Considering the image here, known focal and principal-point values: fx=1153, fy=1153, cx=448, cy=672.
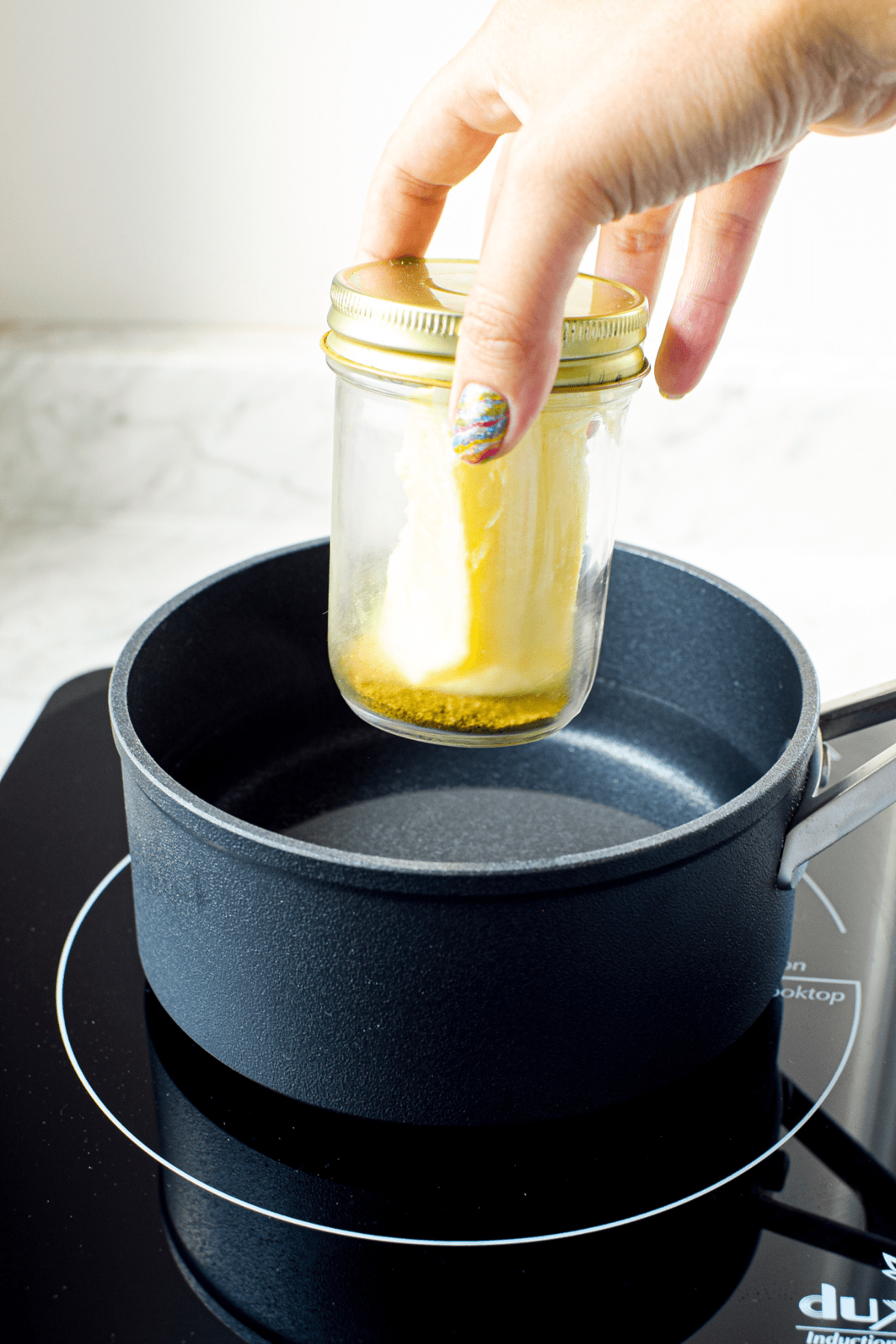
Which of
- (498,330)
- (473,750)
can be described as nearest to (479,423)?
(498,330)

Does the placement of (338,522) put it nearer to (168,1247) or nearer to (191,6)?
(168,1247)

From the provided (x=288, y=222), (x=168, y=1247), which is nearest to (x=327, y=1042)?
(x=168, y=1247)

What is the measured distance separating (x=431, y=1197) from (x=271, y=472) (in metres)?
0.63

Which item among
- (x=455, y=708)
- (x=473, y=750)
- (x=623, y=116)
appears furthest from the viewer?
(x=473, y=750)

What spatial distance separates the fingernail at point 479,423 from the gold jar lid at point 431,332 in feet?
0.10

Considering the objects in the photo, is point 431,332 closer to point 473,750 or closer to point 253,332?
point 473,750

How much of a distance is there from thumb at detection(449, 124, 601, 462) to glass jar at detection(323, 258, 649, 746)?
29mm

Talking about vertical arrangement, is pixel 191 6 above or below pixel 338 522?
above

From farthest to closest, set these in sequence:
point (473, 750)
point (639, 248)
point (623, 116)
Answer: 1. point (473, 750)
2. point (639, 248)
3. point (623, 116)

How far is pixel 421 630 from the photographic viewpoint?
1.46 feet

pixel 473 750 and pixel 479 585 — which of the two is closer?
pixel 479 585

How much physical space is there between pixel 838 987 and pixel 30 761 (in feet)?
1.52

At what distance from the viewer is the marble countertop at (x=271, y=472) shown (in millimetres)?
886

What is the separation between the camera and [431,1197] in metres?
0.43
